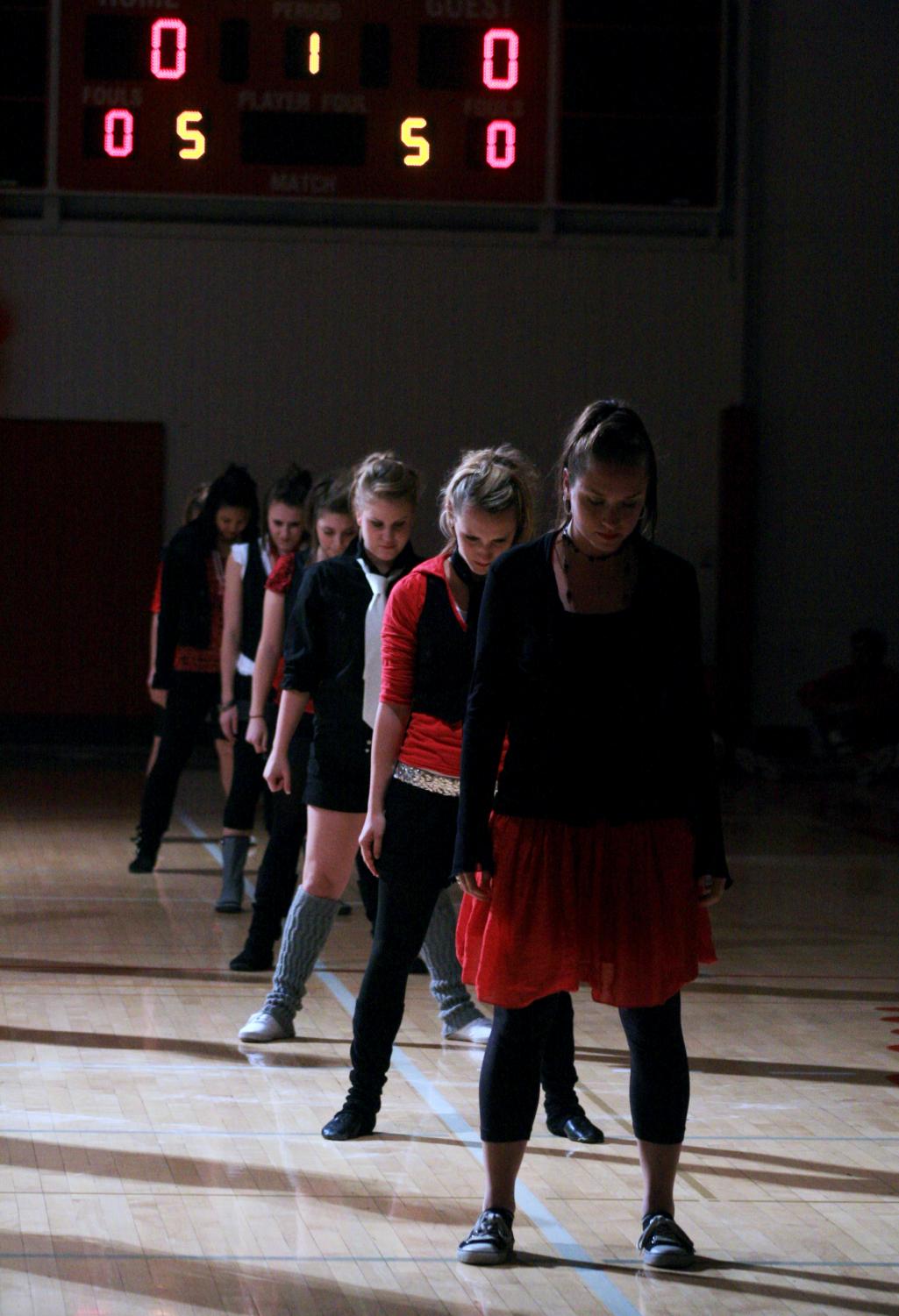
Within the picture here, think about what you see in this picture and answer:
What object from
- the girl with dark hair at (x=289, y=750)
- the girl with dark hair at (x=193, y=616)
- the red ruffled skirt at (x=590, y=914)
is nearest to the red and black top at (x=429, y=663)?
the red ruffled skirt at (x=590, y=914)

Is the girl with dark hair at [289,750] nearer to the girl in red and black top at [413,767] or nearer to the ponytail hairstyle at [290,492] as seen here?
the ponytail hairstyle at [290,492]

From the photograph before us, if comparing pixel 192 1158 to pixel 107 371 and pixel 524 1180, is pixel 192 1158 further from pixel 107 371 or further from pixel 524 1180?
pixel 107 371

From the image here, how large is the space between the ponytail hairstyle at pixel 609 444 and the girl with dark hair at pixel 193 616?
4620 millimetres

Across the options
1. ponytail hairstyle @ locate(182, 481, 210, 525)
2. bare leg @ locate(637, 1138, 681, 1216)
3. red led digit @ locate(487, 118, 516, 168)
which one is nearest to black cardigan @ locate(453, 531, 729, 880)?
bare leg @ locate(637, 1138, 681, 1216)

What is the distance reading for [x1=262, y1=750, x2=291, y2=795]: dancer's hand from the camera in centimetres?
524

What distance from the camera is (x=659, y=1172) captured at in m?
3.50

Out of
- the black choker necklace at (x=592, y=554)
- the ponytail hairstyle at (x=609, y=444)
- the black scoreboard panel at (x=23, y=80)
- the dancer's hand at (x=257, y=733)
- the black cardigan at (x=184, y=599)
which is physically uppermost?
the black scoreboard panel at (x=23, y=80)

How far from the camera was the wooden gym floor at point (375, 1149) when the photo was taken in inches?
134

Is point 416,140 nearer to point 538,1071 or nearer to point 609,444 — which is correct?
point 609,444

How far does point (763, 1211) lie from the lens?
390cm

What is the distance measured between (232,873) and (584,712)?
430cm

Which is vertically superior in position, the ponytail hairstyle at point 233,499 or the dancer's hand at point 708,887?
the ponytail hairstyle at point 233,499

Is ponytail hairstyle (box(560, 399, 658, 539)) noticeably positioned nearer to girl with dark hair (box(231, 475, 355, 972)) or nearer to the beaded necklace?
the beaded necklace

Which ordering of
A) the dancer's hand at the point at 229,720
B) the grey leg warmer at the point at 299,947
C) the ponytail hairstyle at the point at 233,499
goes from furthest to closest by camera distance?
the ponytail hairstyle at the point at 233,499, the dancer's hand at the point at 229,720, the grey leg warmer at the point at 299,947
